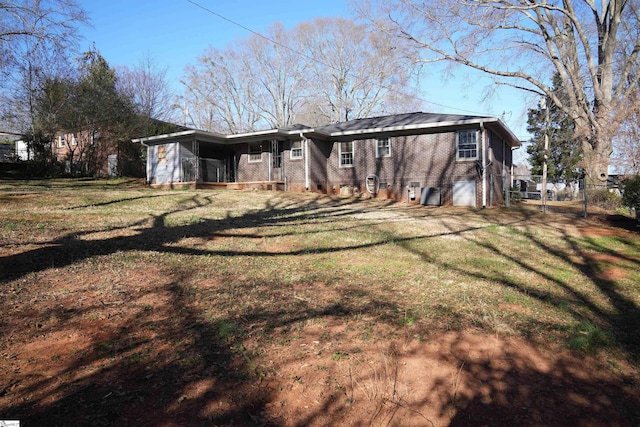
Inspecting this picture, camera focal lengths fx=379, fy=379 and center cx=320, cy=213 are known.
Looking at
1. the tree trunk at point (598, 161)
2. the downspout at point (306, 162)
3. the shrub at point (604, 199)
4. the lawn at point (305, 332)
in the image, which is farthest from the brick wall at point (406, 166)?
the lawn at point (305, 332)

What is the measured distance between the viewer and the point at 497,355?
3.31 meters

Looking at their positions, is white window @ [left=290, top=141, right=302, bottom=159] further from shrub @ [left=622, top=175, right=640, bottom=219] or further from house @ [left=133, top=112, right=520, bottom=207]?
shrub @ [left=622, top=175, right=640, bottom=219]

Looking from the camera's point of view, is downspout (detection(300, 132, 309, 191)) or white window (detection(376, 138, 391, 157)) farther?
downspout (detection(300, 132, 309, 191))

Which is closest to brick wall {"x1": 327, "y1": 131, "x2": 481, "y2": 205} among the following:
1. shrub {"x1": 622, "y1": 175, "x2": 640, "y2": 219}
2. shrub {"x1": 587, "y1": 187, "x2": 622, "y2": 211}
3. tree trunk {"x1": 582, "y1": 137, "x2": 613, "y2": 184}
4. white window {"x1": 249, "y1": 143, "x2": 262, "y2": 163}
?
white window {"x1": 249, "y1": 143, "x2": 262, "y2": 163}

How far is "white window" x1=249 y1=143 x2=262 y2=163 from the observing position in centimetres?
2008

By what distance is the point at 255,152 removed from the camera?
20234mm

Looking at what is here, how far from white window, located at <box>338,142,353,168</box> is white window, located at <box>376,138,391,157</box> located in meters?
1.48

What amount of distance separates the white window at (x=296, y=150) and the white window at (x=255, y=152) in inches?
74.6

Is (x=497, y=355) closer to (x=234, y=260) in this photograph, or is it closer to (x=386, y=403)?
(x=386, y=403)

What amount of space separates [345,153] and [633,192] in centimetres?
1185

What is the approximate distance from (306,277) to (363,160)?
1400 centimetres

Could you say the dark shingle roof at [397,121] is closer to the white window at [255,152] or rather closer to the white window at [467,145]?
the white window at [467,145]

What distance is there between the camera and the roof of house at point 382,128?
15.8 meters

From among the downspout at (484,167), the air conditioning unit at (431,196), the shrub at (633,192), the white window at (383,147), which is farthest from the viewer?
the white window at (383,147)
